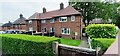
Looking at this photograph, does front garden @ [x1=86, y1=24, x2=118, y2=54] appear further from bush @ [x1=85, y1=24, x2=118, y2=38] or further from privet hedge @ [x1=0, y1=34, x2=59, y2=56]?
privet hedge @ [x1=0, y1=34, x2=59, y2=56]

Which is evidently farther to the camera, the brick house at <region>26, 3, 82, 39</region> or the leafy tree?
the leafy tree

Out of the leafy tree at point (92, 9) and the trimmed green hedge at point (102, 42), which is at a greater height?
the leafy tree at point (92, 9)

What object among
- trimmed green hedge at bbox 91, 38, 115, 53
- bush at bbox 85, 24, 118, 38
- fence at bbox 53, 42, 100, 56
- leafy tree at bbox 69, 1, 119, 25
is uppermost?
leafy tree at bbox 69, 1, 119, 25

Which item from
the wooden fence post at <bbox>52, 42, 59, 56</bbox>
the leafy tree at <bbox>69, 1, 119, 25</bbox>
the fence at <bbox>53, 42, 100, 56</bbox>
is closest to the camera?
the fence at <bbox>53, 42, 100, 56</bbox>

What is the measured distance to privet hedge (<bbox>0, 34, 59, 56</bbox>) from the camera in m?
2.24

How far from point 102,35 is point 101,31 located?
89 mm

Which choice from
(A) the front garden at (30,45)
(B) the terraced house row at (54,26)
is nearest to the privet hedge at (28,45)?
(A) the front garden at (30,45)

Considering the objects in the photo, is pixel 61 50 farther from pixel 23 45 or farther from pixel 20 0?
pixel 20 0

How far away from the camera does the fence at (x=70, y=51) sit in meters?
1.82

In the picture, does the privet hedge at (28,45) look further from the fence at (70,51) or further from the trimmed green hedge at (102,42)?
the trimmed green hedge at (102,42)

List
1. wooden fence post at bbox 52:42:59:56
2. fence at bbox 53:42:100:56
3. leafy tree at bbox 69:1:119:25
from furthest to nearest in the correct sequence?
wooden fence post at bbox 52:42:59:56 → leafy tree at bbox 69:1:119:25 → fence at bbox 53:42:100:56

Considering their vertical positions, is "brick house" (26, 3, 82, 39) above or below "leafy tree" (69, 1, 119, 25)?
below

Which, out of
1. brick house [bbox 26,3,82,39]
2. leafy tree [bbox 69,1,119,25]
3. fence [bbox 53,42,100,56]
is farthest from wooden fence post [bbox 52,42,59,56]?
leafy tree [bbox 69,1,119,25]

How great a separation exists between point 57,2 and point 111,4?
52 centimetres
